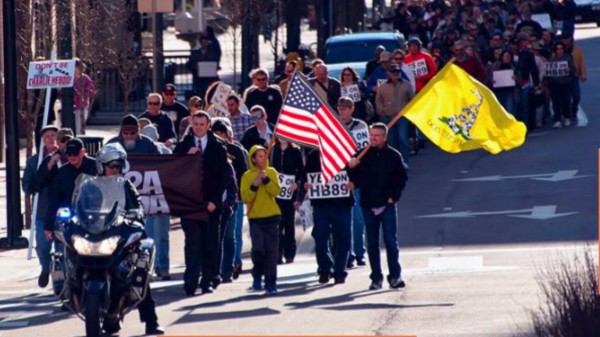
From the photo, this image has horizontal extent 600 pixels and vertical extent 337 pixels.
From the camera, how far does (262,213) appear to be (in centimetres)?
1561

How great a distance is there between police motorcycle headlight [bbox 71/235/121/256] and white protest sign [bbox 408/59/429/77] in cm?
1354

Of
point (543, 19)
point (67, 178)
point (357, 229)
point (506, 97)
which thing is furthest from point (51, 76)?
point (543, 19)

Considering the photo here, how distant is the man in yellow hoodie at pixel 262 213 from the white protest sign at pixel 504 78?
1280 cm

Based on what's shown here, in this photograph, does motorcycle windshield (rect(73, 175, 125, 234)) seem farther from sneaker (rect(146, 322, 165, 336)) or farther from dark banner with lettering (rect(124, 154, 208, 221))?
dark banner with lettering (rect(124, 154, 208, 221))

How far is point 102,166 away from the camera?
13.1 meters

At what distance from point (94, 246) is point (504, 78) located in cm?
1639

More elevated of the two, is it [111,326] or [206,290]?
[111,326]

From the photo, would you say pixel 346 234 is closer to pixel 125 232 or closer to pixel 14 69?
pixel 125 232

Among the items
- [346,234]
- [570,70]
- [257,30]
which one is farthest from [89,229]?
[257,30]

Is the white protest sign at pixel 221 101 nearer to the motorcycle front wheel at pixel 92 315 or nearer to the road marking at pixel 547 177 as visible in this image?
the road marking at pixel 547 177

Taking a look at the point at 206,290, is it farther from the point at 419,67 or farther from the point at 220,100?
the point at 419,67

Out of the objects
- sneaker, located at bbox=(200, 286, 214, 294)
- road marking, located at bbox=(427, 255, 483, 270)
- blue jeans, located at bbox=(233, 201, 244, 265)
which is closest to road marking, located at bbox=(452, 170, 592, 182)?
road marking, located at bbox=(427, 255, 483, 270)

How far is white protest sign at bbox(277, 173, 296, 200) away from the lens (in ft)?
55.0

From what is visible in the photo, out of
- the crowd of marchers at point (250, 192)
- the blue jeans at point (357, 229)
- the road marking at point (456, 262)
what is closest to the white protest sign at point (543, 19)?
the crowd of marchers at point (250, 192)
